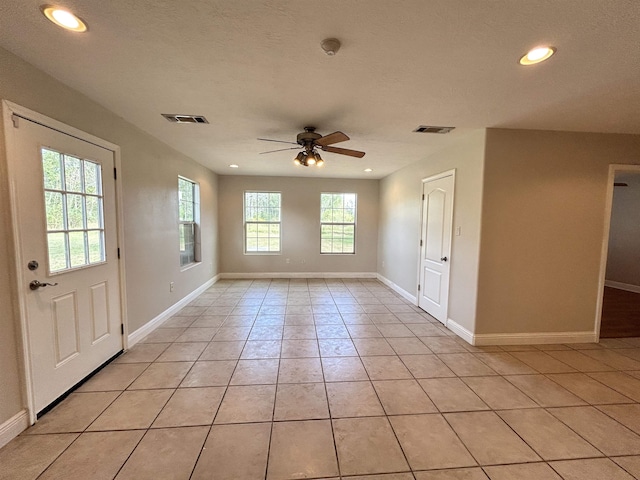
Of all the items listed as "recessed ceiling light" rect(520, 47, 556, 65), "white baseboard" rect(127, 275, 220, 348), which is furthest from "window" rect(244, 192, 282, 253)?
"recessed ceiling light" rect(520, 47, 556, 65)

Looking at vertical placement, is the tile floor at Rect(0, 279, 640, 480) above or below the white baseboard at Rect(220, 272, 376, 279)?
below

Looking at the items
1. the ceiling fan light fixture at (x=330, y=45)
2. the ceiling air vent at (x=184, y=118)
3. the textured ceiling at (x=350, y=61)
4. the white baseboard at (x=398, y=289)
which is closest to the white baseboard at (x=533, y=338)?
the white baseboard at (x=398, y=289)

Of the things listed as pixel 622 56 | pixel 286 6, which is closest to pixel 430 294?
pixel 622 56

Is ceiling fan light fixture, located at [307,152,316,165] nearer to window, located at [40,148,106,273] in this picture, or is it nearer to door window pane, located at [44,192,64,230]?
window, located at [40,148,106,273]

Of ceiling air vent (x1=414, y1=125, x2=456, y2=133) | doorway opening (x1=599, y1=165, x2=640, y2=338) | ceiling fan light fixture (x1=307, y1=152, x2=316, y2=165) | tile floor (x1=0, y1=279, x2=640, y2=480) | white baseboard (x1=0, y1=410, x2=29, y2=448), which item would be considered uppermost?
ceiling air vent (x1=414, y1=125, x2=456, y2=133)

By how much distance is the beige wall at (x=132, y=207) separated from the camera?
67.9 inches

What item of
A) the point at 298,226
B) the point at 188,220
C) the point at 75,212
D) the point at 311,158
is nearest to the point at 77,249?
the point at 75,212

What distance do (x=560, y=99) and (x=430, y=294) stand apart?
2.76m

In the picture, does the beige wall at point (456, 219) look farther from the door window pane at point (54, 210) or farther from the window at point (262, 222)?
the door window pane at point (54, 210)

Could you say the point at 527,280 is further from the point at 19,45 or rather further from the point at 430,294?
the point at 19,45

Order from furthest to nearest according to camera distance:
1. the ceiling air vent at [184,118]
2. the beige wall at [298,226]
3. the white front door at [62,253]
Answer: the beige wall at [298,226] < the ceiling air vent at [184,118] < the white front door at [62,253]

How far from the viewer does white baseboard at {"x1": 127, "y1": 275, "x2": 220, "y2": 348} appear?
3.08 metres

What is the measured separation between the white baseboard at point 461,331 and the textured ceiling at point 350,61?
2.35 m

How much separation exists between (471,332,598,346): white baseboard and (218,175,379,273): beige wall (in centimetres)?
380
